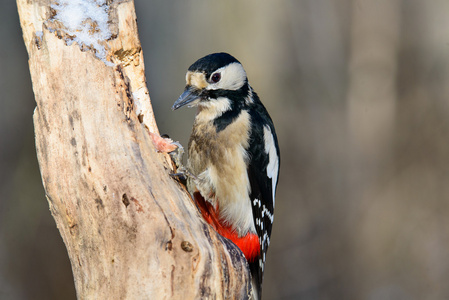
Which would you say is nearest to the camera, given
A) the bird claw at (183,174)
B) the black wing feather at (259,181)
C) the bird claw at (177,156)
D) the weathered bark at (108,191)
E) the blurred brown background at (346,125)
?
the weathered bark at (108,191)

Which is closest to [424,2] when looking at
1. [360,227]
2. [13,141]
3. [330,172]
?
[330,172]

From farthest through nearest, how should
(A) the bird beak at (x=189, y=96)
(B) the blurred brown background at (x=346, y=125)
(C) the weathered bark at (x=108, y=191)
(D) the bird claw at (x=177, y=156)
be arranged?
1. (B) the blurred brown background at (x=346, y=125)
2. (A) the bird beak at (x=189, y=96)
3. (D) the bird claw at (x=177, y=156)
4. (C) the weathered bark at (x=108, y=191)

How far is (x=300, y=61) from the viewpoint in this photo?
421 cm

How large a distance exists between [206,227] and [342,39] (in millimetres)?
2976

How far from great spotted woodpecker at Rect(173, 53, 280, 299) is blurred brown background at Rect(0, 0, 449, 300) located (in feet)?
5.75

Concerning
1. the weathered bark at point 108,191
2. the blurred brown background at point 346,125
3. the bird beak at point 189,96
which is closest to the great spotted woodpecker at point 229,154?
the bird beak at point 189,96

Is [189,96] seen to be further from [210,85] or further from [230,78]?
[230,78]

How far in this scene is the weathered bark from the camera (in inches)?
60.2

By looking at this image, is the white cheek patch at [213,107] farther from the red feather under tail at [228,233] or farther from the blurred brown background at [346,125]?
the blurred brown background at [346,125]

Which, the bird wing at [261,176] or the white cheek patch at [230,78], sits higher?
the white cheek patch at [230,78]

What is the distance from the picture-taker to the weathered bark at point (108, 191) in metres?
1.53

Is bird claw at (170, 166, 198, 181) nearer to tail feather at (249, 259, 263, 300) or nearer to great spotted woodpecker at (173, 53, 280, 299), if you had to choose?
great spotted woodpecker at (173, 53, 280, 299)

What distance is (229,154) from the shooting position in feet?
7.16

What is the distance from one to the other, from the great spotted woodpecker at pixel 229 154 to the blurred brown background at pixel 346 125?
1753mm
